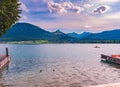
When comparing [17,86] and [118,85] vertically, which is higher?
[118,85]

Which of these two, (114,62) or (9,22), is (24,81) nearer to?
(9,22)

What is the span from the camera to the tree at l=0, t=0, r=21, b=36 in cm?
3633

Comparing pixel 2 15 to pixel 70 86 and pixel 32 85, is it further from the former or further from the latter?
pixel 70 86

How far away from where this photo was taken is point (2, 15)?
121 feet

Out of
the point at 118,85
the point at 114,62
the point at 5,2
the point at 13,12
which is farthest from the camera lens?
the point at 114,62

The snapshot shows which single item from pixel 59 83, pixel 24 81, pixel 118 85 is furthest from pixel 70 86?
pixel 118 85

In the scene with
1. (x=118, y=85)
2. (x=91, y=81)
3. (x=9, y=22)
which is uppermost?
(x=9, y=22)

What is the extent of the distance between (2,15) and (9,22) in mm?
3325

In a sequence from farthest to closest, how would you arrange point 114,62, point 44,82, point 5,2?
point 114,62 < point 44,82 < point 5,2

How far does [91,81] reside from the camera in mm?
44750

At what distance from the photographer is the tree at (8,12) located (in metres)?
36.3

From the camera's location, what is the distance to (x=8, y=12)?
38406 millimetres

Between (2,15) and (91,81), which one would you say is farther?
(91,81)

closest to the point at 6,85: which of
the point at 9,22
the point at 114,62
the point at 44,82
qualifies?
the point at 44,82
